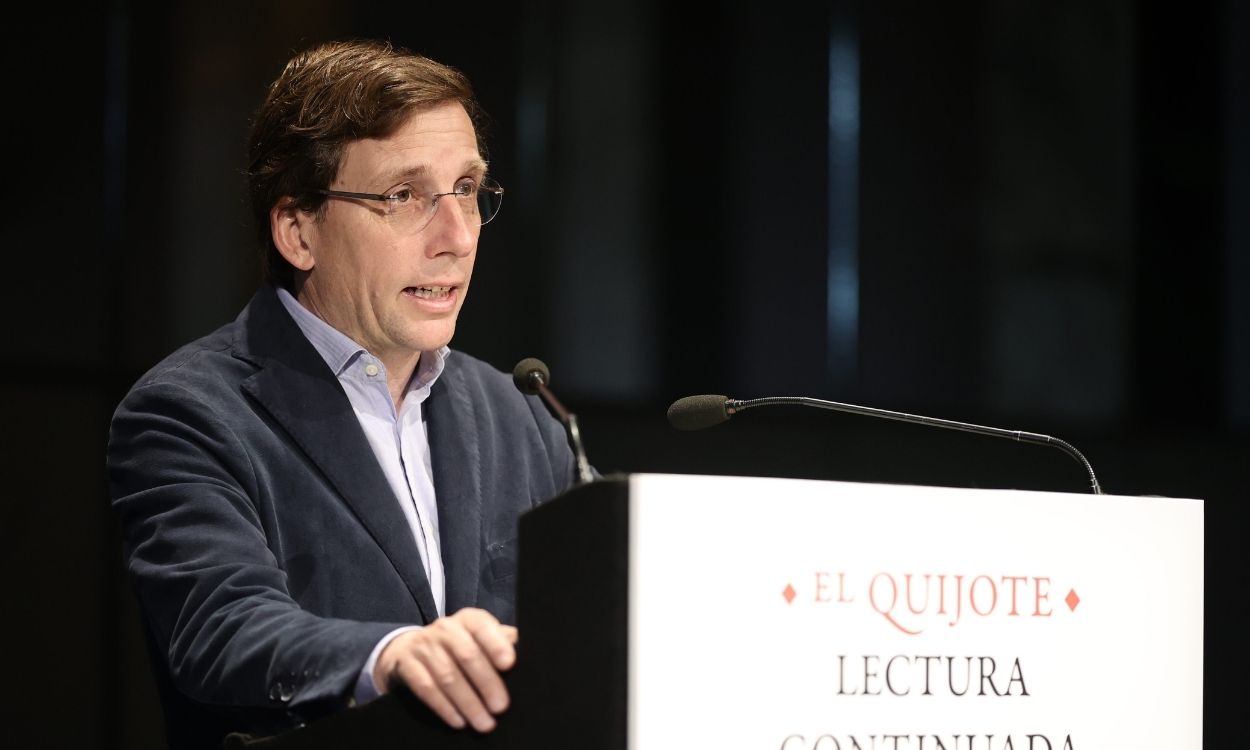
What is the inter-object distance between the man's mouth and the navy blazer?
18 centimetres

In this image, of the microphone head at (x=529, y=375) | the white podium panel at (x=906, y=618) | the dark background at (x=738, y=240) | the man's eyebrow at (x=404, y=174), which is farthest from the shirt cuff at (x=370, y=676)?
the dark background at (x=738, y=240)

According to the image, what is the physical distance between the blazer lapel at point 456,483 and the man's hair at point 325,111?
0.36 m

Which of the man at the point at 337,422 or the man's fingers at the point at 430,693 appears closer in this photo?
the man's fingers at the point at 430,693

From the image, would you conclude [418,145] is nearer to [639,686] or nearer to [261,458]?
[261,458]

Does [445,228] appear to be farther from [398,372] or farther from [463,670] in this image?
[463,670]

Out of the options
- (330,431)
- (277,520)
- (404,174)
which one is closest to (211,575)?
(277,520)

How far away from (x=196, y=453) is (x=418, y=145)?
621mm

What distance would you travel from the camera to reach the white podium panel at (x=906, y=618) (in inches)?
52.6

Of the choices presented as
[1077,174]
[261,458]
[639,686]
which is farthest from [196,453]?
[1077,174]

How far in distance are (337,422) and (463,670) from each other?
2.73 feet

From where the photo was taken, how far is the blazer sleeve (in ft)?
4.92

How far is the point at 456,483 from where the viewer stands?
223cm

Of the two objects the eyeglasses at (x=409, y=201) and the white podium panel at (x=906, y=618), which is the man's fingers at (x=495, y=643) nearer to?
the white podium panel at (x=906, y=618)

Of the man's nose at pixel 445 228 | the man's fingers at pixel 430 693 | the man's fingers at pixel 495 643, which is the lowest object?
Result: the man's fingers at pixel 430 693
